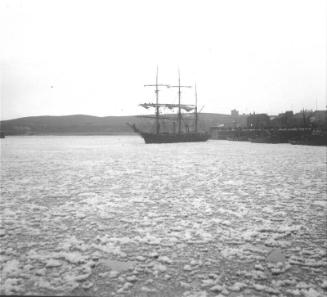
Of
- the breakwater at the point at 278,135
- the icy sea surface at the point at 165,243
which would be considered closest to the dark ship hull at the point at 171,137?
the breakwater at the point at 278,135

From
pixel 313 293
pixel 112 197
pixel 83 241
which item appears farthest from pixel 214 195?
pixel 313 293

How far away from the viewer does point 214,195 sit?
32.4ft

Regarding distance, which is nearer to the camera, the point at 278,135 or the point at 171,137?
the point at 278,135

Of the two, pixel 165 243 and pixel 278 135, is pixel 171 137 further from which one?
pixel 165 243

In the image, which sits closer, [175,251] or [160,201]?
[175,251]

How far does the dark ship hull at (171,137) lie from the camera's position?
73500 mm

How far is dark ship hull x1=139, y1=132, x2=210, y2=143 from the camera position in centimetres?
7350

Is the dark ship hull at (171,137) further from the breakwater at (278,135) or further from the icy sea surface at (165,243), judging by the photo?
the icy sea surface at (165,243)

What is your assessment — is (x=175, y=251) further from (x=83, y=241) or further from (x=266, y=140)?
(x=266, y=140)

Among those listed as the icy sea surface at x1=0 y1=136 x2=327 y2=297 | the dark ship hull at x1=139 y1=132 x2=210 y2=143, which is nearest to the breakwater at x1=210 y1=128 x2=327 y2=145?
the dark ship hull at x1=139 y1=132 x2=210 y2=143

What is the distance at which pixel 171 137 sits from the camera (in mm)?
76062

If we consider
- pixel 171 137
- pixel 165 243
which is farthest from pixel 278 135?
pixel 165 243

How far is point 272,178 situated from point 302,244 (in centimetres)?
874

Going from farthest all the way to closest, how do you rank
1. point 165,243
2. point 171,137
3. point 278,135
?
point 171,137 → point 278,135 → point 165,243
